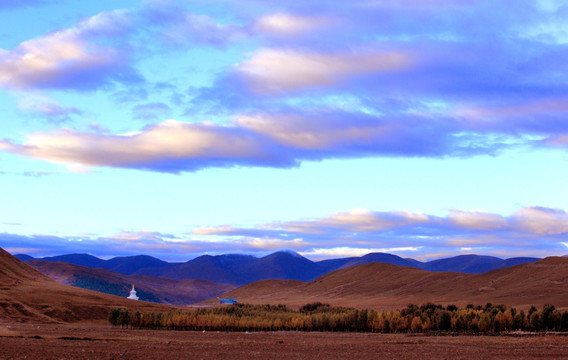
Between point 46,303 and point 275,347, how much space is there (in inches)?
1779

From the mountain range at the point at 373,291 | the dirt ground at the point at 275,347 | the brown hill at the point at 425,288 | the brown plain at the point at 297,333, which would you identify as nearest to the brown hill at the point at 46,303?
the mountain range at the point at 373,291

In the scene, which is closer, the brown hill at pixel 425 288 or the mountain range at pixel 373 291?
the mountain range at pixel 373 291

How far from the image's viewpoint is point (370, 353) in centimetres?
3136

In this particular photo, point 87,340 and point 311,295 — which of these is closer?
point 87,340

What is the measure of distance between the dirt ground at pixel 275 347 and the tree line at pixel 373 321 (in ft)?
20.1

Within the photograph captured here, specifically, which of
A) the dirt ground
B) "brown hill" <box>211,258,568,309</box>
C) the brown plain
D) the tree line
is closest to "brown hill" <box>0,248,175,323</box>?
the brown plain

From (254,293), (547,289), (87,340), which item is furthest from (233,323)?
(254,293)

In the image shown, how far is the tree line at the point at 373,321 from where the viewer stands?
47250 millimetres

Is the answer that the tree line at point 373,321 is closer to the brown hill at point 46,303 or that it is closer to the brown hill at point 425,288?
the brown hill at point 46,303

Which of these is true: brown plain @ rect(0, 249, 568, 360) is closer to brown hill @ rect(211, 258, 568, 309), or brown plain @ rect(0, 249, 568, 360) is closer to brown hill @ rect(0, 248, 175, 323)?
brown hill @ rect(0, 248, 175, 323)

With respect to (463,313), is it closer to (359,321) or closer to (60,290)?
(359,321)

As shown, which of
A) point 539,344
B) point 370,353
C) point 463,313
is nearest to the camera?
point 370,353

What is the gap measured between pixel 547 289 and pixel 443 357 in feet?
182

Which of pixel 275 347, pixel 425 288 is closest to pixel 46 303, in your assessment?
pixel 275 347
